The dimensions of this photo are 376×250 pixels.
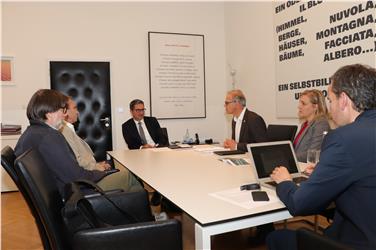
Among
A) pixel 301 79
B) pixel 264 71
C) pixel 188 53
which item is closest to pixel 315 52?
pixel 301 79

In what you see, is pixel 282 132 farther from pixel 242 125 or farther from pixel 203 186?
pixel 203 186

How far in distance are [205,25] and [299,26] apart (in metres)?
2.12

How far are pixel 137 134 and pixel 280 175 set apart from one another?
288cm

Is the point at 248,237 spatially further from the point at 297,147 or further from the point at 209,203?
the point at 209,203

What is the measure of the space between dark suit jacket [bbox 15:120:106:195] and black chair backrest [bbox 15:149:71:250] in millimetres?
335

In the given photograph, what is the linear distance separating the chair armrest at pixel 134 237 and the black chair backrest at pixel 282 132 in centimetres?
219

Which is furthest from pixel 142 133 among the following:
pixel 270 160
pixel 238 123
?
pixel 270 160

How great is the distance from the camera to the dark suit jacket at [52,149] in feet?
5.92

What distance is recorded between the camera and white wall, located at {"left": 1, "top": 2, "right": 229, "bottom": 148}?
485 cm

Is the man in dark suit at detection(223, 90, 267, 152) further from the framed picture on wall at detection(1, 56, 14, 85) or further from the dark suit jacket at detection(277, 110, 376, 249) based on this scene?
the framed picture on wall at detection(1, 56, 14, 85)

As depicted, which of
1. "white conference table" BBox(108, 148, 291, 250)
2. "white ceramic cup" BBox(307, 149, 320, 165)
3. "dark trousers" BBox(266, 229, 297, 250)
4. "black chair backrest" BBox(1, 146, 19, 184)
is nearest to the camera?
"white conference table" BBox(108, 148, 291, 250)

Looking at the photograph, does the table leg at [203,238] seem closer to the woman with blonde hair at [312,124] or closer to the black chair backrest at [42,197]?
the black chair backrest at [42,197]

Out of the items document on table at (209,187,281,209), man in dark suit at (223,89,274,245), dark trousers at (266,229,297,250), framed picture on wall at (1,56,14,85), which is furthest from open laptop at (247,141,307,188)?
framed picture on wall at (1,56,14,85)

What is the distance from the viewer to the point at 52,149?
1.83 m
